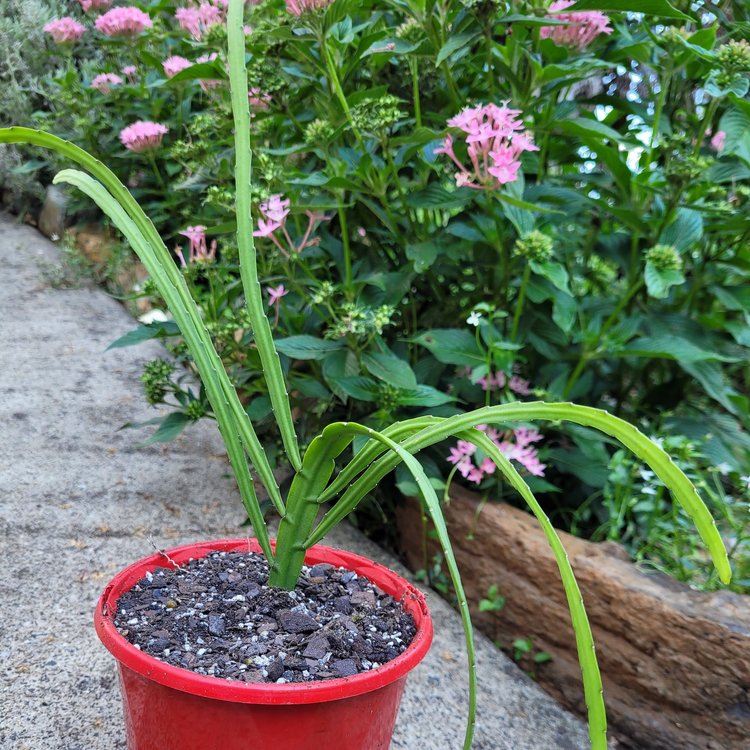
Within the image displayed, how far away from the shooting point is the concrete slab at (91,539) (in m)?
1.31

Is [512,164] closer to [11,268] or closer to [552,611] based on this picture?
[552,611]

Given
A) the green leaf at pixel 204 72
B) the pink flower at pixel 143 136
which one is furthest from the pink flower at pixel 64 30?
the green leaf at pixel 204 72

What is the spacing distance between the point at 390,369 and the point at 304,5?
0.71 meters

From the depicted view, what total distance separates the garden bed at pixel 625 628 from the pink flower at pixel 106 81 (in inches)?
75.6

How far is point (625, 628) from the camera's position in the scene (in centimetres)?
148

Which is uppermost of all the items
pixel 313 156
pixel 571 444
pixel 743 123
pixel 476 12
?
pixel 476 12

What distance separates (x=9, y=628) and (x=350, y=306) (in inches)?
34.5

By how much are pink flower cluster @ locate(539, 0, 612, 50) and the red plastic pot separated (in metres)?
1.28

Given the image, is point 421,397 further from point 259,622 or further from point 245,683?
point 245,683

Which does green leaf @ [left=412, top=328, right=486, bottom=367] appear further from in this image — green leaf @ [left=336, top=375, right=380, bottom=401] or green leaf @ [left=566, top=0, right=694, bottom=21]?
green leaf @ [left=566, top=0, right=694, bottom=21]

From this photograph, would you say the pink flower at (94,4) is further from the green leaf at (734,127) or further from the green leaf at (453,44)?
the green leaf at (734,127)

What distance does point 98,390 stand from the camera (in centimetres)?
247

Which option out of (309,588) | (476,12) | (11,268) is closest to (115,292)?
(11,268)

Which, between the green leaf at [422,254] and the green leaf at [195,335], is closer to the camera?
the green leaf at [195,335]
